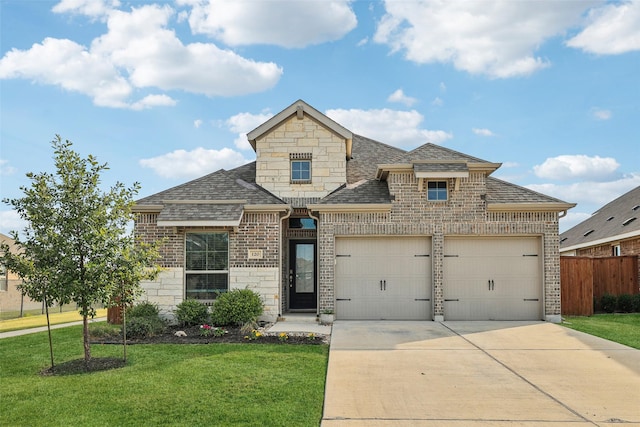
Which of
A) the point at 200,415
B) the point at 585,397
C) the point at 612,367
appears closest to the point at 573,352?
the point at 612,367

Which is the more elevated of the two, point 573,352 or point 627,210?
point 627,210

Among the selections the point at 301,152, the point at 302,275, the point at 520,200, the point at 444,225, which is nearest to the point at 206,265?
the point at 302,275

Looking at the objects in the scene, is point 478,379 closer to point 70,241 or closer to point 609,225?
point 70,241

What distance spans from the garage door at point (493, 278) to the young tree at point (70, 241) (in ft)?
29.9

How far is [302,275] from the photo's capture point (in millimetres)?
16562

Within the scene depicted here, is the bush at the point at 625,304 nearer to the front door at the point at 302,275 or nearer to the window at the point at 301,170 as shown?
the front door at the point at 302,275

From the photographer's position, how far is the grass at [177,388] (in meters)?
6.28

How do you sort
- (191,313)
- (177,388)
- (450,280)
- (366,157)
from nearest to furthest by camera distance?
(177,388)
(191,313)
(450,280)
(366,157)

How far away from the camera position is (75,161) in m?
9.27

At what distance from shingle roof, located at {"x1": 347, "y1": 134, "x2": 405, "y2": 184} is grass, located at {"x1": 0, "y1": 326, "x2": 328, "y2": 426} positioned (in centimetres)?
771

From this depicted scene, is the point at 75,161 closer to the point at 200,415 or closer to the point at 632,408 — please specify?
the point at 200,415

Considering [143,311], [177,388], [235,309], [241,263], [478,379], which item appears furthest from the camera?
[241,263]

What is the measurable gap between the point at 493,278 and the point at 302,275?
18.8 feet

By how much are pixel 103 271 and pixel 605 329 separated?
1192 centimetres
